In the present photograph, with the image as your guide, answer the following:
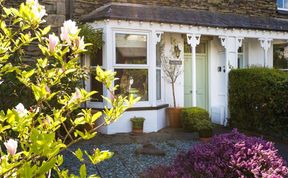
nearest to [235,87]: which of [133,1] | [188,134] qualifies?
[188,134]

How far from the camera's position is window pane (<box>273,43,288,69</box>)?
1426 cm

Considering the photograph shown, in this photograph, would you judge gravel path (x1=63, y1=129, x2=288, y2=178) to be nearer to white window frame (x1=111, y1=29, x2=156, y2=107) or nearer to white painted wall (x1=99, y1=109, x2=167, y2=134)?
white painted wall (x1=99, y1=109, x2=167, y2=134)

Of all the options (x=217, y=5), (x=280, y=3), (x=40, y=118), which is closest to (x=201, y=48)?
(x=217, y=5)

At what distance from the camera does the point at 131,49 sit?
32.7 ft

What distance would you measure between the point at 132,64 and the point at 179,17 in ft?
6.83

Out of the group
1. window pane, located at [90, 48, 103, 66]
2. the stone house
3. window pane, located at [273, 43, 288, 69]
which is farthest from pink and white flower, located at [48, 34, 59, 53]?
window pane, located at [273, 43, 288, 69]

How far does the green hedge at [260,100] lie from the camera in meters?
9.76

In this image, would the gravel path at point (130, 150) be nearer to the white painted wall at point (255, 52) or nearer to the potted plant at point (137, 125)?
the potted plant at point (137, 125)

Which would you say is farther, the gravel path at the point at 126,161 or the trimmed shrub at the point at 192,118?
the trimmed shrub at the point at 192,118

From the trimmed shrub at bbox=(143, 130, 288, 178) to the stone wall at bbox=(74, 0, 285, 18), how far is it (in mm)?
7434

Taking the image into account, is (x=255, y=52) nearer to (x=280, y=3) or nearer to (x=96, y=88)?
(x=280, y=3)

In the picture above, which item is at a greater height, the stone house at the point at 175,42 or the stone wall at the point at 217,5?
the stone wall at the point at 217,5

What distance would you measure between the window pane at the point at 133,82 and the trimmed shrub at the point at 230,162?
6.05m

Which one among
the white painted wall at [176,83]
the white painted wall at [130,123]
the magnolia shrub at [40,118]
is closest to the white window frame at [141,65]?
the white painted wall at [130,123]
